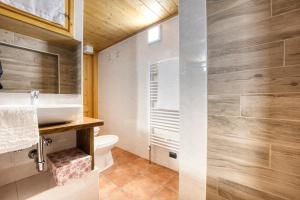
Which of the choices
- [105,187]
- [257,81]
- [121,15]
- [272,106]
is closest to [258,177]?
[272,106]

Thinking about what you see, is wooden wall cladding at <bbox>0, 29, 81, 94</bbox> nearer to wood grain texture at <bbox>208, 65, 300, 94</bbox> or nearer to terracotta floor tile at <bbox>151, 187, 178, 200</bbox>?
wood grain texture at <bbox>208, 65, 300, 94</bbox>

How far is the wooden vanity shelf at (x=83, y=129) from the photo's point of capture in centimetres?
83

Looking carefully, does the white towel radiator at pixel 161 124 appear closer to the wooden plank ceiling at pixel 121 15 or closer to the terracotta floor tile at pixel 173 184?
→ the terracotta floor tile at pixel 173 184

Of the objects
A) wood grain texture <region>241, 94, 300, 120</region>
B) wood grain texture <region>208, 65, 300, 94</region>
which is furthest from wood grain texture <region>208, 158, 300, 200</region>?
wood grain texture <region>208, 65, 300, 94</region>

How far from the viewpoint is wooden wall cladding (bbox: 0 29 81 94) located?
0.99 metres

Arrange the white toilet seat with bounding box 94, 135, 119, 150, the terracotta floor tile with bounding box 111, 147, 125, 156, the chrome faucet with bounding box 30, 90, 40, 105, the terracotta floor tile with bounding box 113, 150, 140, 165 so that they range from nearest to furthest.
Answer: the chrome faucet with bounding box 30, 90, 40, 105 < the white toilet seat with bounding box 94, 135, 119, 150 < the terracotta floor tile with bounding box 113, 150, 140, 165 < the terracotta floor tile with bounding box 111, 147, 125, 156

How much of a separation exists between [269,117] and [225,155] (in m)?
0.39

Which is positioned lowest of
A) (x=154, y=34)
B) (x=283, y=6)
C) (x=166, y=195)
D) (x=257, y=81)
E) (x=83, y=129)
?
(x=166, y=195)

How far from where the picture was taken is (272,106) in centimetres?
91

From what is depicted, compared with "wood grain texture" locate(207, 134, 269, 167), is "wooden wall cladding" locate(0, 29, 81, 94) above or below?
above

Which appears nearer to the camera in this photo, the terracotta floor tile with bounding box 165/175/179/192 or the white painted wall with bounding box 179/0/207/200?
the white painted wall with bounding box 179/0/207/200

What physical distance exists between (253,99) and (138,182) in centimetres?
155

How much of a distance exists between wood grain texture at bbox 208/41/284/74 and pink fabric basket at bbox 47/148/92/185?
3.70 ft

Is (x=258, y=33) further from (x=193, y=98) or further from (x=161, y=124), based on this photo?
(x=161, y=124)
